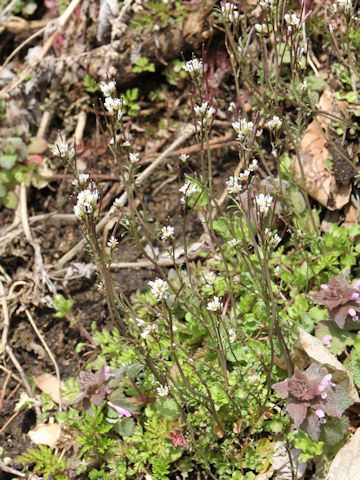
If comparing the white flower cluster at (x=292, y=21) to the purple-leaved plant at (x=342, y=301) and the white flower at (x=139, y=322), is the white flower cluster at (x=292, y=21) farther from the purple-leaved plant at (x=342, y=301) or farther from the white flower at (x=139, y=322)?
the white flower at (x=139, y=322)

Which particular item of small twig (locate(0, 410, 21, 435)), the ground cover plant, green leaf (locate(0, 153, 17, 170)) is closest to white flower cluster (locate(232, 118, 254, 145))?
the ground cover plant

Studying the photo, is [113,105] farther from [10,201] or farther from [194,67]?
[10,201]

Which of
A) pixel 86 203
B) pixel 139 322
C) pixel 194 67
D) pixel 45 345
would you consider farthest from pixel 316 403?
pixel 45 345

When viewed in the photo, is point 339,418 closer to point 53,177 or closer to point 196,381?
point 196,381

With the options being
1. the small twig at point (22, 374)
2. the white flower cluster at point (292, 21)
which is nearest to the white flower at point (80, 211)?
the white flower cluster at point (292, 21)

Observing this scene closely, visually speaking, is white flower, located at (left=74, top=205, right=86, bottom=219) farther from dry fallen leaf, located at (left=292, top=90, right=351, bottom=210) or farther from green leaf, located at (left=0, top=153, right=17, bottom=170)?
green leaf, located at (left=0, top=153, right=17, bottom=170)

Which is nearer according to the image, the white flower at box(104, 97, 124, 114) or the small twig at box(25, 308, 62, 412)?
the white flower at box(104, 97, 124, 114)
